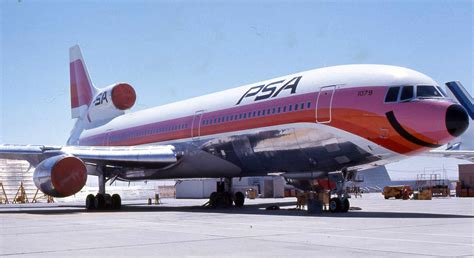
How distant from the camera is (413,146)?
636 inches

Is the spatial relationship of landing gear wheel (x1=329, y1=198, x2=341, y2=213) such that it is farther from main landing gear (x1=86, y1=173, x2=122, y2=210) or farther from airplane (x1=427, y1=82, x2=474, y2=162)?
airplane (x1=427, y1=82, x2=474, y2=162)

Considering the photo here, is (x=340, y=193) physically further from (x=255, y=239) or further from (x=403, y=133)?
(x=255, y=239)

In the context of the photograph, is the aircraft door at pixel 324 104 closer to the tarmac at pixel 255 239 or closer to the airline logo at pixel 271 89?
the airline logo at pixel 271 89

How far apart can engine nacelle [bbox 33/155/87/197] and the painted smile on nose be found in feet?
35.6

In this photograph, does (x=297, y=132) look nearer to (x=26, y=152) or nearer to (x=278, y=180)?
(x=26, y=152)

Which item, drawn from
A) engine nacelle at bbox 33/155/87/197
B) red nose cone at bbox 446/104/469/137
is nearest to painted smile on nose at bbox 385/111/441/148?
red nose cone at bbox 446/104/469/137

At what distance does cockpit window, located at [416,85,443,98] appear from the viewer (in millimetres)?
16203

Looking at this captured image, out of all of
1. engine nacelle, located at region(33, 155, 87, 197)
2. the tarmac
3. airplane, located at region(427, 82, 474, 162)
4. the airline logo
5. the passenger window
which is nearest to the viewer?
the tarmac

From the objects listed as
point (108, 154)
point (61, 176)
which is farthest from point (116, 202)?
point (61, 176)

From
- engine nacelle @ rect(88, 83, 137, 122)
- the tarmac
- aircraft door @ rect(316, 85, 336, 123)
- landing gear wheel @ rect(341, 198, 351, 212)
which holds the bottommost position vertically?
the tarmac

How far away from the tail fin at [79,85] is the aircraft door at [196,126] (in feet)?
44.5

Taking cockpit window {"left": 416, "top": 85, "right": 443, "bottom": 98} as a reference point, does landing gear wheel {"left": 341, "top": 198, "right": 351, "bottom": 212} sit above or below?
below

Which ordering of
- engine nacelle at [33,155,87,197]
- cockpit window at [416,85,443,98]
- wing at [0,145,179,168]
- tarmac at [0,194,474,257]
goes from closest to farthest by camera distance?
tarmac at [0,194,474,257] → cockpit window at [416,85,443,98] → engine nacelle at [33,155,87,197] → wing at [0,145,179,168]

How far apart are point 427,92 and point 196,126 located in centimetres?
991
